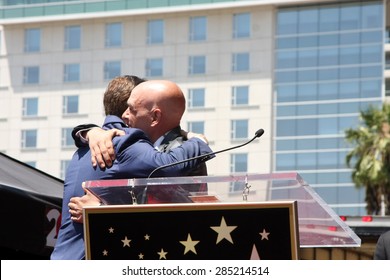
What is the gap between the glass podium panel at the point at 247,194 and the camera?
8.93ft

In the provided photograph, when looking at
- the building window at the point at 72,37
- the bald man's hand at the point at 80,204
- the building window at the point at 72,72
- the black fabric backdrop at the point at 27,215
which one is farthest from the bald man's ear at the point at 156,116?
the building window at the point at 72,37

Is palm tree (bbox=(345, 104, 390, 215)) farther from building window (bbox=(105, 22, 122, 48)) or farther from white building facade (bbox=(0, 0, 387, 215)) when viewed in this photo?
building window (bbox=(105, 22, 122, 48))

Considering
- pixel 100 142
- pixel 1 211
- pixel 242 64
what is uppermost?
pixel 242 64

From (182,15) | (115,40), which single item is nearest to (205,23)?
(182,15)

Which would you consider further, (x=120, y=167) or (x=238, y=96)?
(x=238, y=96)

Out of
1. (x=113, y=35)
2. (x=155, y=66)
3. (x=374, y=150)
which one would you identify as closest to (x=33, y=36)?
(x=113, y=35)

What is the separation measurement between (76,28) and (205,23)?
31.1ft

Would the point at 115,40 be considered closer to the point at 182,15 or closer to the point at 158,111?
the point at 182,15

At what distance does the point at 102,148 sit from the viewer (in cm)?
319

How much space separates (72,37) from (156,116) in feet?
238

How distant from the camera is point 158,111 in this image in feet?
10.7

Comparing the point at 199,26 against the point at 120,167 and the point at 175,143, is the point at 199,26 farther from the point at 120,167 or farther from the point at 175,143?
the point at 120,167

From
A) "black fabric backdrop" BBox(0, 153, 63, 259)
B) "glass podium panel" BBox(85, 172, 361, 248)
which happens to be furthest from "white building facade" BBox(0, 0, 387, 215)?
"glass podium panel" BBox(85, 172, 361, 248)

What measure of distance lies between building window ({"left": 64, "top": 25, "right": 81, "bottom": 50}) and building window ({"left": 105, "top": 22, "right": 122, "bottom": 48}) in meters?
2.16
